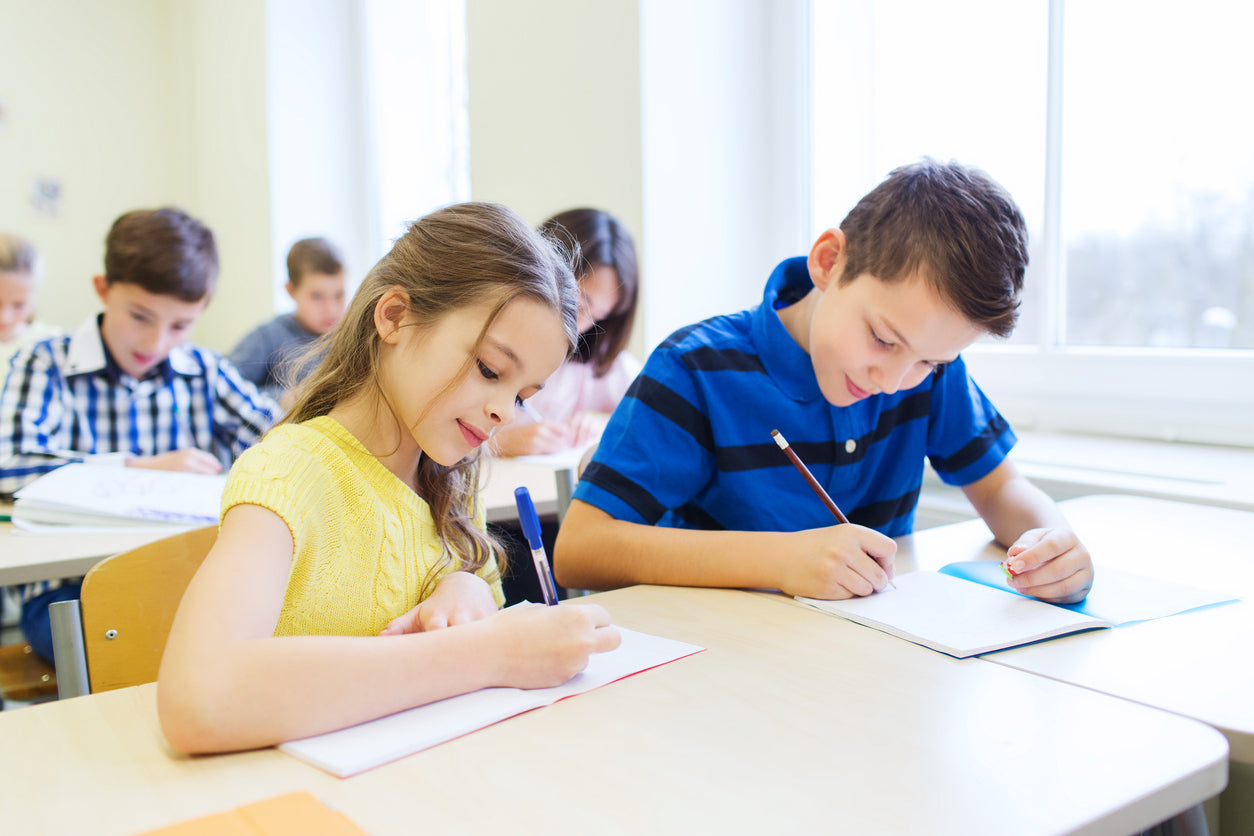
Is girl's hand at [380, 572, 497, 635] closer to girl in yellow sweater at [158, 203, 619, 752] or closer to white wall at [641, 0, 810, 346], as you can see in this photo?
girl in yellow sweater at [158, 203, 619, 752]

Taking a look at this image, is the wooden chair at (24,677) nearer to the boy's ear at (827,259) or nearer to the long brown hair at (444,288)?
the long brown hair at (444,288)

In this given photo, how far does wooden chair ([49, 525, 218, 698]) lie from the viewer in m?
1.01

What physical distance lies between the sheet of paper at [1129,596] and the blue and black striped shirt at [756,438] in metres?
0.24

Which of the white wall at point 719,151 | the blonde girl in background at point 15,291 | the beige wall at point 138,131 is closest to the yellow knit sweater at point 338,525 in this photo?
the white wall at point 719,151

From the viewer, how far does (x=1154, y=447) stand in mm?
1736

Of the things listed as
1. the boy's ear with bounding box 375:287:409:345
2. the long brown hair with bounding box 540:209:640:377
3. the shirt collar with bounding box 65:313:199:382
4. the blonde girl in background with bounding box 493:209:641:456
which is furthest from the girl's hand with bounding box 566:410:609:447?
the boy's ear with bounding box 375:287:409:345

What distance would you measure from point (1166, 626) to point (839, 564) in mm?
301

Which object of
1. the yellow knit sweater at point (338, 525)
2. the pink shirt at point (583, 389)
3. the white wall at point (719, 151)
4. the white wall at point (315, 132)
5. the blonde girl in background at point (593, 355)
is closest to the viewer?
the yellow knit sweater at point (338, 525)

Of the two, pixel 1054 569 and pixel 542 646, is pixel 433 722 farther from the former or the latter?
pixel 1054 569

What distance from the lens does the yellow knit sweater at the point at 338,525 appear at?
0.82m

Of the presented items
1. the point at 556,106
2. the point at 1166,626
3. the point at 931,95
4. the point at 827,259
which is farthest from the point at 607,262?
the point at 1166,626

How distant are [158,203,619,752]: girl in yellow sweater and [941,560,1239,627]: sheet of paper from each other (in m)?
0.48

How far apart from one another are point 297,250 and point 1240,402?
114 inches

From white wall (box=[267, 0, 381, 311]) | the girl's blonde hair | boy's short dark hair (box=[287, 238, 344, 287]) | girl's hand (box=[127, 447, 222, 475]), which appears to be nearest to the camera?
girl's hand (box=[127, 447, 222, 475])
